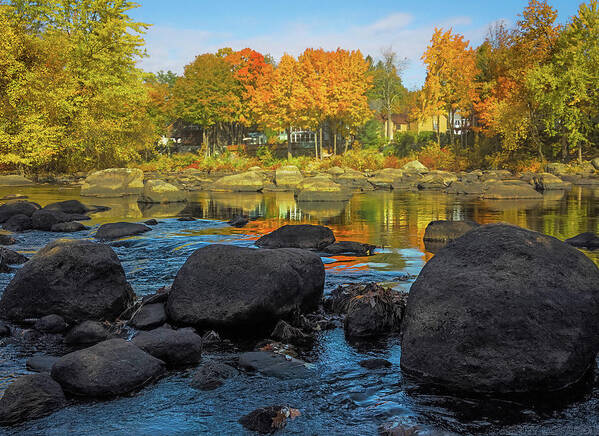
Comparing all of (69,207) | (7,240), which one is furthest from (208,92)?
(7,240)

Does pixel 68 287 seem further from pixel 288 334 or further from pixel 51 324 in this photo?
pixel 288 334

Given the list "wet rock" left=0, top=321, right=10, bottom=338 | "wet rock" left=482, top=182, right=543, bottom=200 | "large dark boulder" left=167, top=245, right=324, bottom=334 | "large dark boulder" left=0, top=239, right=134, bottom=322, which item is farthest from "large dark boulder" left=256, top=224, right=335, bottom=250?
"wet rock" left=482, top=182, right=543, bottom=200

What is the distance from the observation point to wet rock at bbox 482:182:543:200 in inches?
1102

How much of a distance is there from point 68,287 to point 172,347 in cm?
242

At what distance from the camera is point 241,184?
3741 cm

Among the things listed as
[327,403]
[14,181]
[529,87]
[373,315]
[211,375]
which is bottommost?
[327,403]

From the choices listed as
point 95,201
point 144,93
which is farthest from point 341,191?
point 144,93

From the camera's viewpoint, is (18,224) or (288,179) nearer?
(18,224)

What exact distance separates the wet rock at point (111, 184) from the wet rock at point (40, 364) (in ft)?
91.1

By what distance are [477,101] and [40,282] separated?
47.4 metres

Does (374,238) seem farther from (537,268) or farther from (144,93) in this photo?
(144,93)

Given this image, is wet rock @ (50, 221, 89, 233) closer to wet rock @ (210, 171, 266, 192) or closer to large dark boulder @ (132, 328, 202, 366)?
large dark boulder @ (132, 328, 202, 366)

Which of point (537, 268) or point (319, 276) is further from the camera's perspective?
point (319, 276)

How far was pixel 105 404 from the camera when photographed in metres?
5.09
